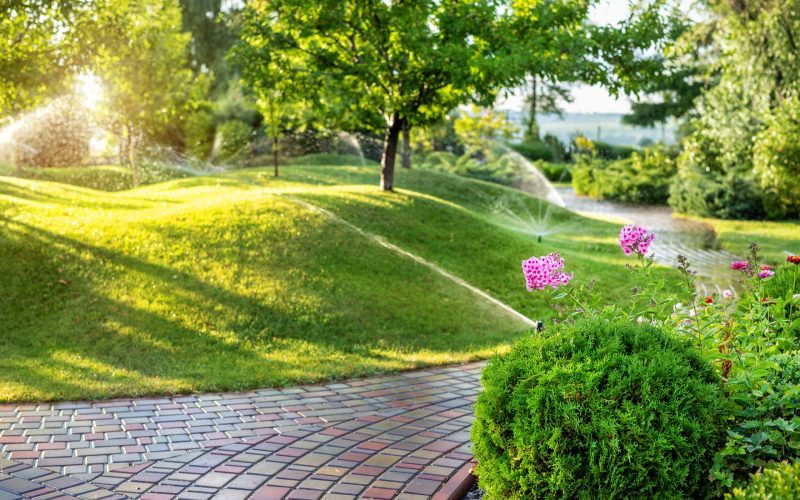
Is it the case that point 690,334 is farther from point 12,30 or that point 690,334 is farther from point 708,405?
point 12,30

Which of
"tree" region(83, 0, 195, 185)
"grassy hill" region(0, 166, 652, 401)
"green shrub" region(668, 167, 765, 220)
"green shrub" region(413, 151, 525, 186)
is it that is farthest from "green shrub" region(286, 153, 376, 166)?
"grassy hill" region(0, 166, 652, 401)

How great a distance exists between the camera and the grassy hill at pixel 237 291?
7266 mm

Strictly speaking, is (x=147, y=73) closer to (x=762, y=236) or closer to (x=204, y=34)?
(x=762, y=236)

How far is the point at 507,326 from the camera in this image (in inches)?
374

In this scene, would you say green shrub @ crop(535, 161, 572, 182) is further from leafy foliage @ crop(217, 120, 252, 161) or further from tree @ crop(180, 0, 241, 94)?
tree @ crop(180, 0, 241, 94)

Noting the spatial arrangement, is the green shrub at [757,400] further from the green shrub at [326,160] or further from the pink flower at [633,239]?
the green shrub at [326,160]

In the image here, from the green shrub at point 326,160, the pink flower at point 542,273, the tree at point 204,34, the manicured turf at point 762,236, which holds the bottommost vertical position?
the manicured turf at point 762,236

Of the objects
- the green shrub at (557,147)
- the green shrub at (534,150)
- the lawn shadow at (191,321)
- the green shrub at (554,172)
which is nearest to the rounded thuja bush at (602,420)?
the lawn shadow at (191,321)

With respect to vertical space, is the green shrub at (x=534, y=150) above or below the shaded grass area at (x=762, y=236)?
above

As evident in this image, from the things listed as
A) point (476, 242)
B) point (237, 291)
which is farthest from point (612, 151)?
point (237, 291)

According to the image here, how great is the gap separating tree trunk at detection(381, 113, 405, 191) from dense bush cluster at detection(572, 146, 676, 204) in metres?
15.0

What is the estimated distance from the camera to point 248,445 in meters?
5.15

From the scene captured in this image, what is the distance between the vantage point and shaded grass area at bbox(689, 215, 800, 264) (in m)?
16.2

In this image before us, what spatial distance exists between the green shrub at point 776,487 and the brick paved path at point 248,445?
5.72ft
